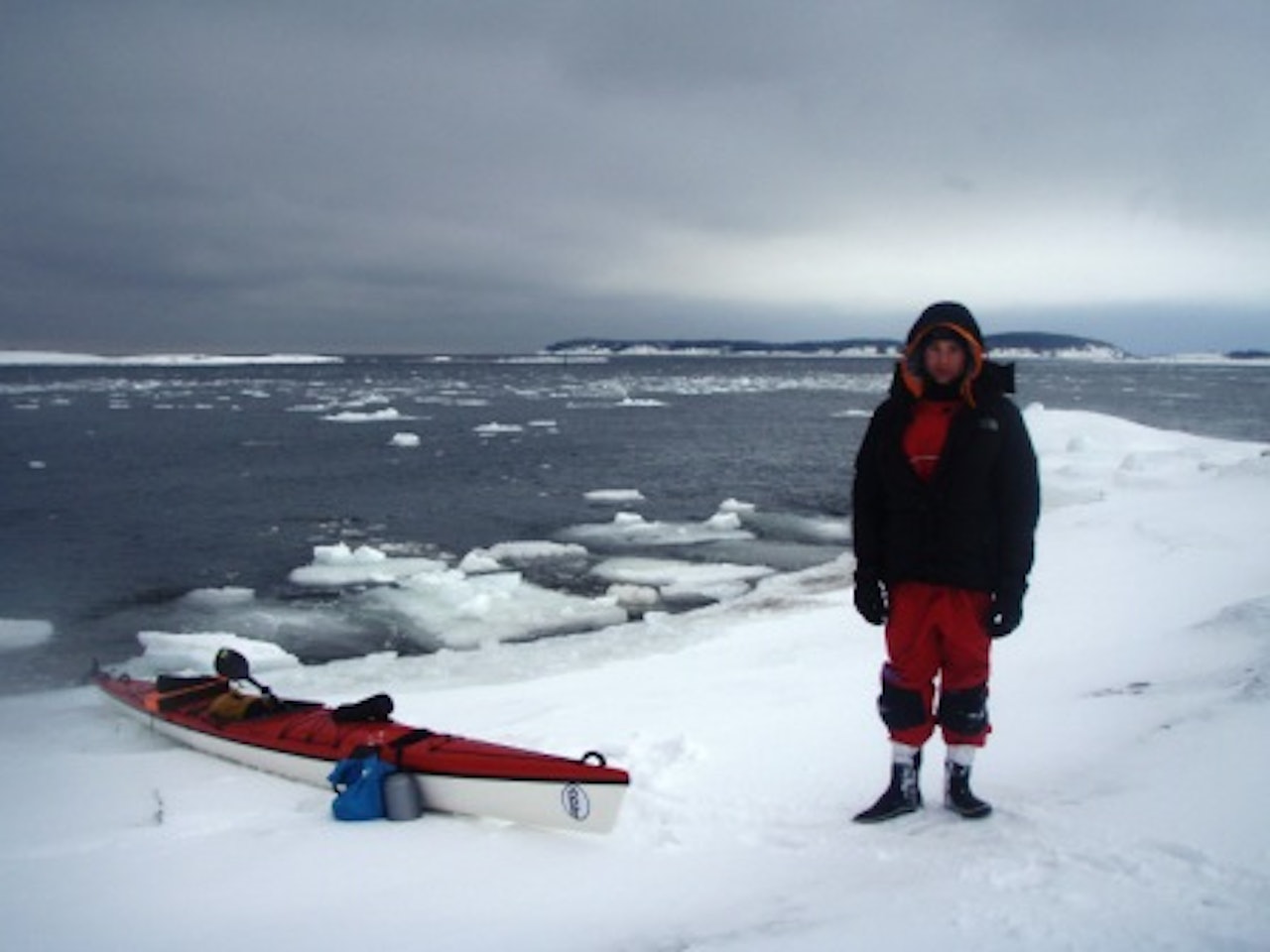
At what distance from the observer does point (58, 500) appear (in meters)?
20.8

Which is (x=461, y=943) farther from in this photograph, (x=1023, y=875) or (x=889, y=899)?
(x=1023, y=875)

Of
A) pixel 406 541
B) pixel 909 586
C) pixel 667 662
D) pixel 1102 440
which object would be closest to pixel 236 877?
pixel 909 586

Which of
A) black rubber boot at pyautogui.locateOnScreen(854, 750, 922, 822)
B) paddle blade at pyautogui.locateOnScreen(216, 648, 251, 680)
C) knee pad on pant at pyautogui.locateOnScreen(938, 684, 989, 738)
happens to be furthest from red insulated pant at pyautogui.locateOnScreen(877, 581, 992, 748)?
paddle blade at pyautogui.locateOnScreen(216, 648, 251, 680)

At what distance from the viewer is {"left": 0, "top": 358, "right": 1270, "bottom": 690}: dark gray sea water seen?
1211 centimetres

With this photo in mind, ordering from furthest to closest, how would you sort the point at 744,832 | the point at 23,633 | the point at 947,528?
the point at 23,633 → the point at 744,832 → the point at 947,528

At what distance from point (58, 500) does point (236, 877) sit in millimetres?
20764

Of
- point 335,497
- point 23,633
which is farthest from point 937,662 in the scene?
point 335,497

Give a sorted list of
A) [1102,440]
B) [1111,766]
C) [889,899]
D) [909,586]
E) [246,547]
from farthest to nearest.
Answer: [1102,440] < [246,547] < [1111,766] < [909,586] < [889,899]

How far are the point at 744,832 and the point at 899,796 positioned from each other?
623mm

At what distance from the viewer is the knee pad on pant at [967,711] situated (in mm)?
3404

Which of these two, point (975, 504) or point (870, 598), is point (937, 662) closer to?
point (870, 598)

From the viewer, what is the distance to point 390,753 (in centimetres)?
450

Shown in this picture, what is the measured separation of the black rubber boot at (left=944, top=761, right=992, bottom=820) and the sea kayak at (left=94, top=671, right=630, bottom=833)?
125 cm

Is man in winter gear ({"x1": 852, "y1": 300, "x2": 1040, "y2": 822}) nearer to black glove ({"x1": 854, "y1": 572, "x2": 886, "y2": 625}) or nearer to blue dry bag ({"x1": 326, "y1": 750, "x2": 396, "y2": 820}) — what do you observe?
black glove ({"x1": 854, "y1": 572, "x2": 886, "y2": 625})
